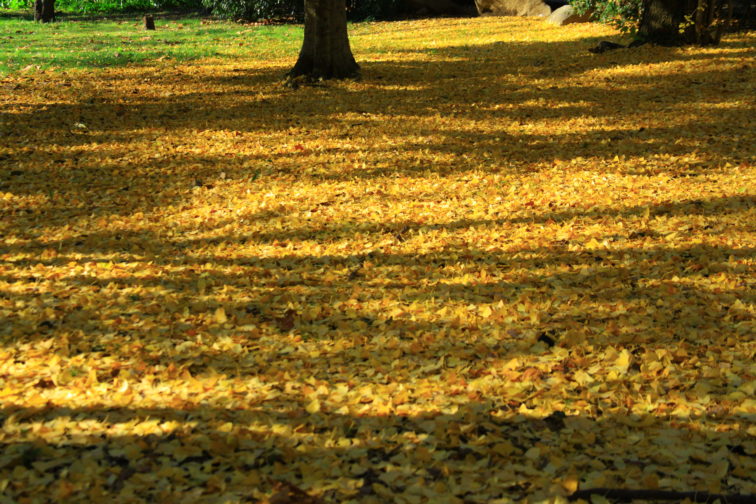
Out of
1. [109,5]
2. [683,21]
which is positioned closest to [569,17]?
[683,21]

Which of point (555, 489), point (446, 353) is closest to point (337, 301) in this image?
point (446, 353)

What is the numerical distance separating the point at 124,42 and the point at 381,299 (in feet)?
50.5

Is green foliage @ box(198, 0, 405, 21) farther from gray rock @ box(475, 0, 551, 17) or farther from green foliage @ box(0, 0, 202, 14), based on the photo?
green foliage @ box(0, 0, 202, 14)

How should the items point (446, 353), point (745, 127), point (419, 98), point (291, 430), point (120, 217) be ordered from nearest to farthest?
1. point (291, 430)
2. point (446, 353)
3. point (120, 217)
4. point (745, 127)
5. point (419, 98)

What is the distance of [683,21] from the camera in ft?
40.6

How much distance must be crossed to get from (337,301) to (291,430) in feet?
5.20

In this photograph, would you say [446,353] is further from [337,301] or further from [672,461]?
[672,461]

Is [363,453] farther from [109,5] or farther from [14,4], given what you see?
[14,4]

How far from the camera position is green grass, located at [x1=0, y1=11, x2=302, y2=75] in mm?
14961

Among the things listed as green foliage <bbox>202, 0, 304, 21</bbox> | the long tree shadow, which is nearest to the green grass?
green foliage <bbox>202, 0, 304, 21</bbox>

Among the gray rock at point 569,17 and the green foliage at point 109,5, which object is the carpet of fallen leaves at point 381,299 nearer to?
the gray rock at point 569,17

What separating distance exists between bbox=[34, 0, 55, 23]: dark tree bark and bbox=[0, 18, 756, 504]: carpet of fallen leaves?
48.3ft

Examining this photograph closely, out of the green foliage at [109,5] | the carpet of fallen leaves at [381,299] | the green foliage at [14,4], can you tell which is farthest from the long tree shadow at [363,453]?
the green foliage at [14,4]

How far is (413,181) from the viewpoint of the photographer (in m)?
7.51
